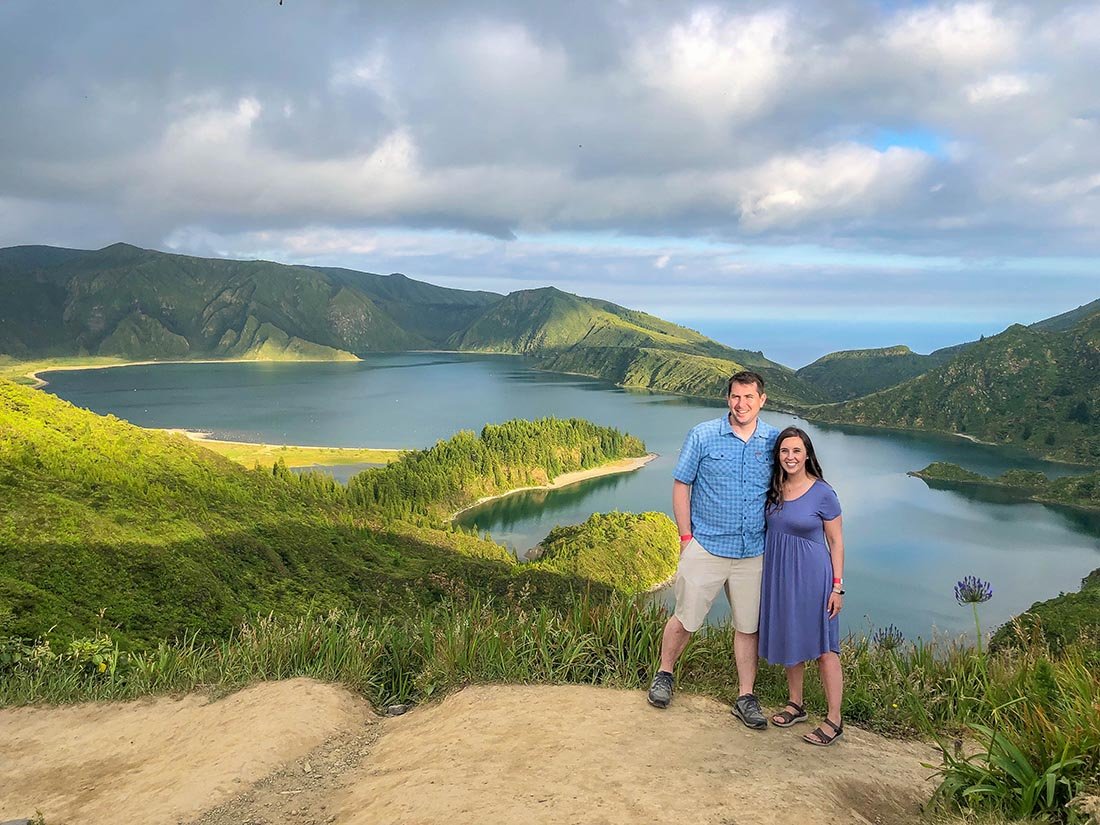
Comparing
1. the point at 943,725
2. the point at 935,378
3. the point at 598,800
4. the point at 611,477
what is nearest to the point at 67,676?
the point at 598,800

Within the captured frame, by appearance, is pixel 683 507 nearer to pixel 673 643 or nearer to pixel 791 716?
pixel 673 643

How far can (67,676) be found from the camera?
8.44m

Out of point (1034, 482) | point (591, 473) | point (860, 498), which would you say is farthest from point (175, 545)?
A: point (1034, 482)

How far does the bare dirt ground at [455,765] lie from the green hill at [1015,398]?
152907 millimetres

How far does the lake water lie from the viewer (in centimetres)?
5862

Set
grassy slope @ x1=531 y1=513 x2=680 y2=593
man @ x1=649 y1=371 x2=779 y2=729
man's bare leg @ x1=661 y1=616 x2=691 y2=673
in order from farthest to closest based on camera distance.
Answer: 1. grassy slope @ x1=531 y1=513 x2=680 y2=593
2. man's bare leg @ x1=661 y1=616 x2=691 y2=673
3. man @ x1=649 y1=371 x2=779 y2=729

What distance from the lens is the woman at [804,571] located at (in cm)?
563

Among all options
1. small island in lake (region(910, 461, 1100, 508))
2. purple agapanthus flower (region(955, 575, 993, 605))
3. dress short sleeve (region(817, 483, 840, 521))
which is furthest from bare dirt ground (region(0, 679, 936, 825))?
small island in lake (region(910, 461, 1100, 508))

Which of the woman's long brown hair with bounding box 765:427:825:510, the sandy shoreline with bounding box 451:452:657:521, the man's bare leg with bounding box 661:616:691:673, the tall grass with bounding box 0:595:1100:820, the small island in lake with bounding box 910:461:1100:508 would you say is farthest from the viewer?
the sandy shoreline with bounding box 451:452:657:521

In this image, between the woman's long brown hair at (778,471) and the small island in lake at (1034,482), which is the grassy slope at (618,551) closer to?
the woman's long brown hair at (778,471)

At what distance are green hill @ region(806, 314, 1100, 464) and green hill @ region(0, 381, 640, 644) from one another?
4906 inches

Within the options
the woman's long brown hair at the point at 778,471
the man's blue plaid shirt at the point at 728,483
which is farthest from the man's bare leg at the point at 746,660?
the woman's long brown hair at the point at 778,471

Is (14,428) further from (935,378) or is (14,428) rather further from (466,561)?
(935,378)

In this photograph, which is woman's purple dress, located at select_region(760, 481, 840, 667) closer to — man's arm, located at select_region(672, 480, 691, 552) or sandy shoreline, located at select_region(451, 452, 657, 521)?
man's arm, located at select_region(672, 480, 691, 552)
